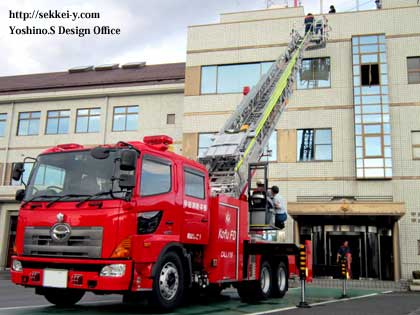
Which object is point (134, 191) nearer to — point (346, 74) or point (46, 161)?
point (46, 161)

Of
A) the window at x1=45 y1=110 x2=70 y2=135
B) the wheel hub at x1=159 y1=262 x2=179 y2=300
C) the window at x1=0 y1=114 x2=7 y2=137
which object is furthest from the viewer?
the window at x1=0 y1=114 x2=7 y2=137

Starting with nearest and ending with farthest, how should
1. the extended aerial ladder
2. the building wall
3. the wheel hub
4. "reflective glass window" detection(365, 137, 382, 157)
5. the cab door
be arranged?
the wheel hub, the cab door, the extended aerial ladder, the building wall, "reflective glass window" detection(365, 137, 382, 157)

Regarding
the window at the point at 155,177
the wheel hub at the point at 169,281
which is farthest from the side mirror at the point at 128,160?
the wheel hub at the point at 169,281

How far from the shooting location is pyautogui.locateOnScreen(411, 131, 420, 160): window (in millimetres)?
22609

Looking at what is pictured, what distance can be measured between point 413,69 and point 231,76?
8693 mm

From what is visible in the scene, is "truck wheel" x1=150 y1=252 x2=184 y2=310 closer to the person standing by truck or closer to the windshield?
the windshield

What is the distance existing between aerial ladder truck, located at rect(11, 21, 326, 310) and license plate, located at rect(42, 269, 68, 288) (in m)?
0.01

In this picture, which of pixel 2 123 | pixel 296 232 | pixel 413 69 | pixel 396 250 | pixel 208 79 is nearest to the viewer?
pixel 396 250

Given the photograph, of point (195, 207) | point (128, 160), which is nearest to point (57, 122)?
point (195, 207)

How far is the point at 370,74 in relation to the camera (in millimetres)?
23703

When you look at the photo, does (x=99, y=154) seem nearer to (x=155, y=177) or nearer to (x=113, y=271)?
(x=155, y=177)

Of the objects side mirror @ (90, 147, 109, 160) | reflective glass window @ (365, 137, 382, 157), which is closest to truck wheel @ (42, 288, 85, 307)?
side mirror @ (90, 147, 109, 160)

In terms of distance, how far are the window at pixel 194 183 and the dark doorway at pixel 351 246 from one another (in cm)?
1479

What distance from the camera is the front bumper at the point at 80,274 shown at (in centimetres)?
729
